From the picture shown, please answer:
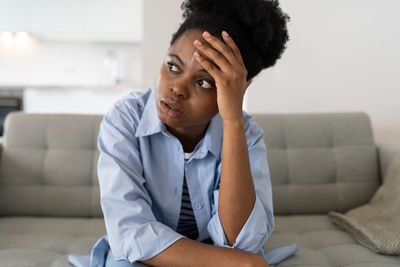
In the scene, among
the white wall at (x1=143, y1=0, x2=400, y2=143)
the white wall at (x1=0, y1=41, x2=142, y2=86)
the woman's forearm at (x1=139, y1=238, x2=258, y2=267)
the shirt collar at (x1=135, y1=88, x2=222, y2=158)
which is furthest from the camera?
the white wall at (x1=0, y1=41, x2=142, y2=86)

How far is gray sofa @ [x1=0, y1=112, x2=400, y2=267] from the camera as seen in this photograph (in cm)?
142

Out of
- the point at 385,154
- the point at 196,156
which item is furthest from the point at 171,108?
the point at 385,154

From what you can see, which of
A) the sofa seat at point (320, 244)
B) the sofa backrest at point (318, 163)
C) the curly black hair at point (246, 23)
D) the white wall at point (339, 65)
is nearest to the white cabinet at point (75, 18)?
the white wall at point (339, 65)

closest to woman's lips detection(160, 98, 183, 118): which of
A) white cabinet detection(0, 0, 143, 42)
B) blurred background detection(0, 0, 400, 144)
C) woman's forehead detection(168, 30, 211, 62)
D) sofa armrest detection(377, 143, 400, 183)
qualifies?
woman's forehead detection(168, 30, 211, 62)

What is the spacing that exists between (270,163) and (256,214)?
0.72m

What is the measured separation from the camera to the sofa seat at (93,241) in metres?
1.14

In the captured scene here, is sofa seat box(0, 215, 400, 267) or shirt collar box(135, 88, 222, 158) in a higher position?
shirt collar box(135, 88, 222, 158)

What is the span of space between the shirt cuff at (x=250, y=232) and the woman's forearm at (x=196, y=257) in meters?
0.06

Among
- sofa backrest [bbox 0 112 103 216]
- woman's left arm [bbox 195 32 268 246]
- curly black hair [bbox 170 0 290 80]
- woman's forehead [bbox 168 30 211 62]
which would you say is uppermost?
curly black hair [bbox 170 0 290 80]

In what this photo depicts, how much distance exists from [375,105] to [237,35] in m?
1.53

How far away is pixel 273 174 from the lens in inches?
62.4

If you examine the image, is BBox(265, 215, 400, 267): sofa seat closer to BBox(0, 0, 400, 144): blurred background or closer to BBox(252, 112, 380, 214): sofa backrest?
BBox(252, 112, 380, 214): sofa backrest

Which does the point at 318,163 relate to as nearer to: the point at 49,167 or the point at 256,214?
the point at 256,214

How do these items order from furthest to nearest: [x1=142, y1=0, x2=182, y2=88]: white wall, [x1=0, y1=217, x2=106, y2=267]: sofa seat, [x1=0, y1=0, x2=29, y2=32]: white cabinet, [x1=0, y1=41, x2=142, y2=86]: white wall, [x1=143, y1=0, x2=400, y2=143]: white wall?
[x1=0, y1=41, x2=142, y2=86]: white wall, [x1=0, y1=0, x2=29, y2=32]: white cabinet, [x1=142, y1=0, x2=182, y2=88]: white wall, [x1=143, y1=0, x2=400, y2=143]: white wall, [x1=0, y1=217, x2=106, y2=267]: sofa seat
